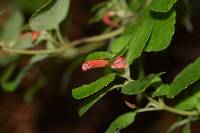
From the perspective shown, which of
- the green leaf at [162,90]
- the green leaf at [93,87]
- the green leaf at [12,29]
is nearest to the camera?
the green leaf at [93,87]

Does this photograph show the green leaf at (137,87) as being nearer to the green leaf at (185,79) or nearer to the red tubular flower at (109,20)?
the green leaf at (185,79)

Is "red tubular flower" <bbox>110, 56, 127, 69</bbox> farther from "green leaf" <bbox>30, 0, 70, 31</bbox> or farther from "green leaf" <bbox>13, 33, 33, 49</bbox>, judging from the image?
"green leaf" <bbox>13, 33, 33, 49</bbox>

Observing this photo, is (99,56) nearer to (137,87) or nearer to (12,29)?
(137,87)

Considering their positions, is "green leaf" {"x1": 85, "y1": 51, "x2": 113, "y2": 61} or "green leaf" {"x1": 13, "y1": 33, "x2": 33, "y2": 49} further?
"green leaf" {"x1": 13, "y1": 33, "x2": 33, "y2": 49}

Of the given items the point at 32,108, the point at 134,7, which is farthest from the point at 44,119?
the point at 134,7

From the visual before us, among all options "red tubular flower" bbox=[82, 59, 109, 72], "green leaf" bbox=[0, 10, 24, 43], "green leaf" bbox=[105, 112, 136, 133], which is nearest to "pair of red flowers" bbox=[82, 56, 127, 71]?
"red tubular flower" bbox=[82, 59, 109, 72]

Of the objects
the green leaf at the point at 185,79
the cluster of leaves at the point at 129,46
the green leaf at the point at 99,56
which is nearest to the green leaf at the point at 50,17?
the cluster of leaves at the point at 129,46

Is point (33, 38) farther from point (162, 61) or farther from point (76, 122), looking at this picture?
point (76, 122)
